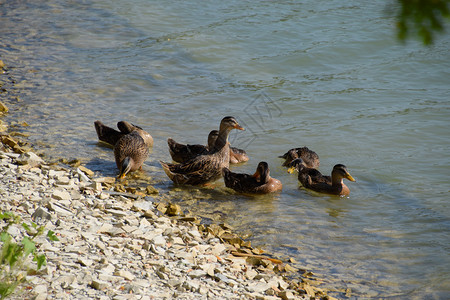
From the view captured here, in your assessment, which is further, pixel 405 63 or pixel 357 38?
pixel 357 38

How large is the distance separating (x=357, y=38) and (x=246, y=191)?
9442mm

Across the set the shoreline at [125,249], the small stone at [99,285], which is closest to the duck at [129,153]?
the shoreline at [125,249]

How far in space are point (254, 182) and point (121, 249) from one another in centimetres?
339

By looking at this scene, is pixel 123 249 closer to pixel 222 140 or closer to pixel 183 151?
pixel 222 140

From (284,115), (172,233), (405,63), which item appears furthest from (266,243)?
(405,63)

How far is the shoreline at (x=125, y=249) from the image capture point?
172 inches

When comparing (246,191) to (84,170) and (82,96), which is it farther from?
(82,96)

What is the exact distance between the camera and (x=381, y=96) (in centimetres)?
1235

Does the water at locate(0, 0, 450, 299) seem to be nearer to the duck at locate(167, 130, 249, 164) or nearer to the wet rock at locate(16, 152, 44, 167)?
the duck at locate(167, 130, 249, 164)

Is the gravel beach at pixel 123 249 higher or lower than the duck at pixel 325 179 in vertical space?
higher

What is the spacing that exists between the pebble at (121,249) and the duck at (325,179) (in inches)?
89.1

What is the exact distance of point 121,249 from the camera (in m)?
5.09

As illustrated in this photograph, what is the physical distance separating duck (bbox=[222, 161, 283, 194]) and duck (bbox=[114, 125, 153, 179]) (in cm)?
137

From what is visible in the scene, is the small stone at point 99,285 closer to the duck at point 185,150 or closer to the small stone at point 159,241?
the small stone at point 159,241
